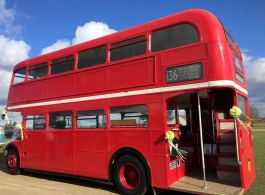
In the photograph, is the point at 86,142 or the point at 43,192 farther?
the point at 86,142

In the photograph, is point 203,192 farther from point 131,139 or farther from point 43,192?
point 43,192

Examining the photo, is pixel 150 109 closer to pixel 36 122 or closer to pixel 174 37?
pixel 174 37

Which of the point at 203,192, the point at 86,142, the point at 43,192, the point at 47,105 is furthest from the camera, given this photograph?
the point at 47,105

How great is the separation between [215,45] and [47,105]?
576cm

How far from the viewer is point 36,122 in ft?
30.4

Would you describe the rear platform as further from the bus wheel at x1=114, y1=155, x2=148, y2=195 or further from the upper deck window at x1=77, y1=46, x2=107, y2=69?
the upper deck window at x1=77, y1=46, x2=107, y2=69

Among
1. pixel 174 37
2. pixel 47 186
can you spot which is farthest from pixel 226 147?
pixel 47 186

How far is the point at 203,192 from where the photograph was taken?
541 cm

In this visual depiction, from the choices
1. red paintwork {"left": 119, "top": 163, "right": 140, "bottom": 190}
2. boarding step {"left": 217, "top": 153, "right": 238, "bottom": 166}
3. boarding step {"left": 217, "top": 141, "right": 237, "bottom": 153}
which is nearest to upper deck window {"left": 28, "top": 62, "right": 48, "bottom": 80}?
red paintwork {"left": 119, "top": 163, "right": 140, "bottom": 190}

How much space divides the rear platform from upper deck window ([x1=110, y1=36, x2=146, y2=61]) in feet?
10.6

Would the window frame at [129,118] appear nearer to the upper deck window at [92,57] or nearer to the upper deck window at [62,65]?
the upper deck window at [92,57]

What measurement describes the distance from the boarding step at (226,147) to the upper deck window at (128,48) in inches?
116

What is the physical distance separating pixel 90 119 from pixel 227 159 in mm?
3764

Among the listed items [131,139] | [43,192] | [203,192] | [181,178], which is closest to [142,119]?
[131,139]
